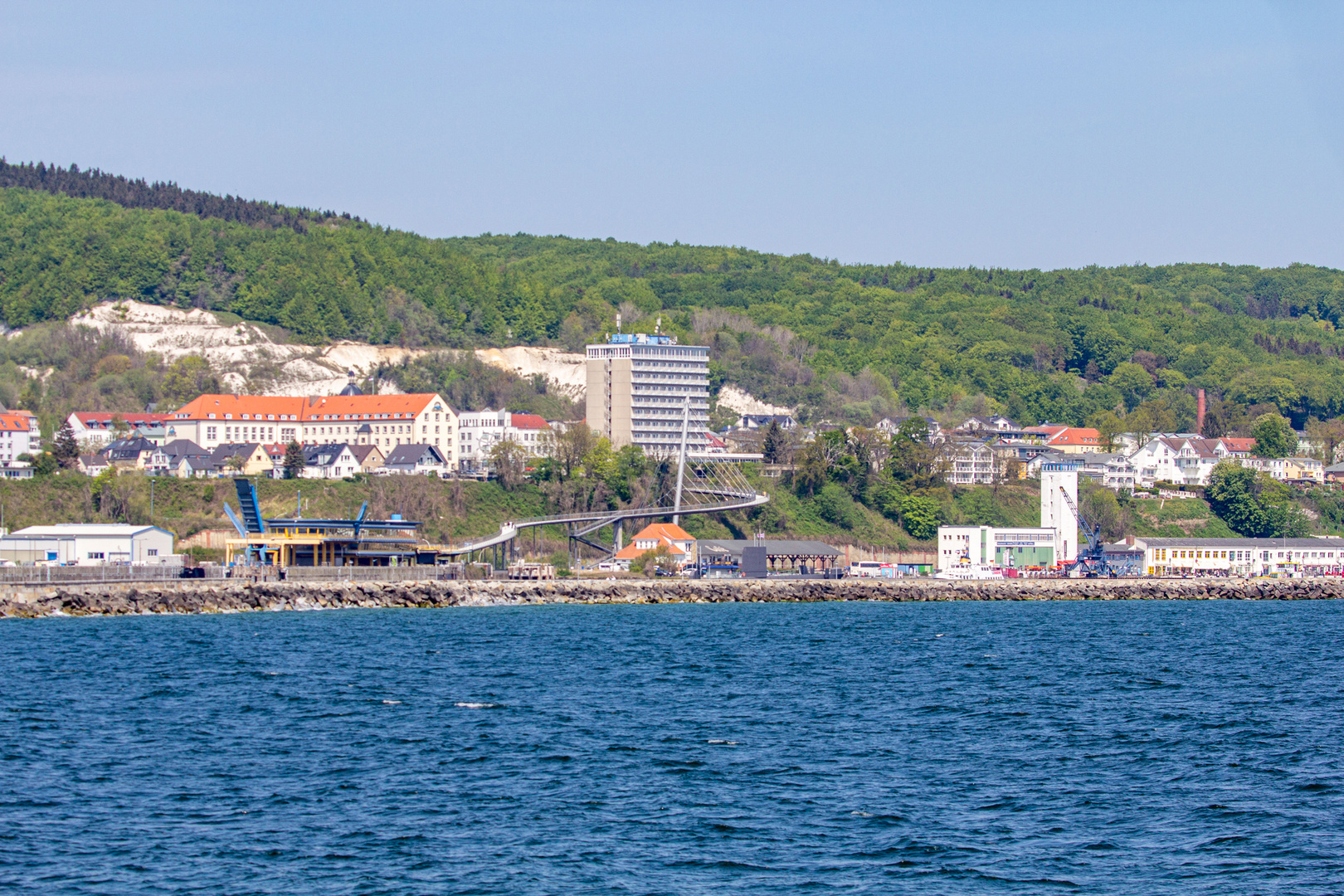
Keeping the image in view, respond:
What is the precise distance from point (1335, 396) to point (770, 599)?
103347 mm

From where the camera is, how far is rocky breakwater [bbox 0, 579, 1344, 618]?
214 feet

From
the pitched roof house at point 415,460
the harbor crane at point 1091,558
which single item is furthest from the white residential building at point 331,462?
the harbor crane at point 1091,558

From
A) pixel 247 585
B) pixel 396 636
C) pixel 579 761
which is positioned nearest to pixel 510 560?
pixel 247 585

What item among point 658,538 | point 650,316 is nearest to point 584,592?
point 658,538

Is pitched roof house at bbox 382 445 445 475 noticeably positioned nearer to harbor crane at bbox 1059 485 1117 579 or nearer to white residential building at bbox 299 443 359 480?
white residential building at bbox 299 443 359 480

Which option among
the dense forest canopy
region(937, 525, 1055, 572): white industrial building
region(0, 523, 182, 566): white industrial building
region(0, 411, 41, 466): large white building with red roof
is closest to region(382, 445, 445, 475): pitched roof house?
region(0, 411, 41, 466): large white building with red roof

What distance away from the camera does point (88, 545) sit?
77.9 metres

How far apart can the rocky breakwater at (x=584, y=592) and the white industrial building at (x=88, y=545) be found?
9836 millimetres

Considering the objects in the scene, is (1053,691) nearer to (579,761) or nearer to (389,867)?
(579,761)

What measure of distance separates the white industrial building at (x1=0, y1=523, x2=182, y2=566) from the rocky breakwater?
387 inches

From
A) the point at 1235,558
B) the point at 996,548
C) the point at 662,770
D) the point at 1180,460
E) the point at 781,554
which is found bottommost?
→ the point at 662,770

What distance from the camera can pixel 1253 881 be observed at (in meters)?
20.3

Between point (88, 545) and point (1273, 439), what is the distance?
101 m

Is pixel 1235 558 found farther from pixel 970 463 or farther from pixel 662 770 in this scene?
pixel 662 770
